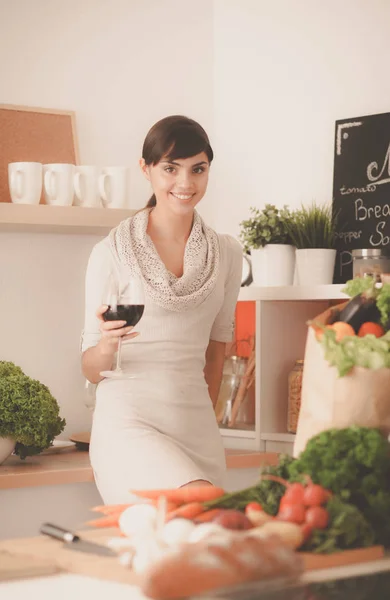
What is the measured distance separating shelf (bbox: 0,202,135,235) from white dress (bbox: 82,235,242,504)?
529mm

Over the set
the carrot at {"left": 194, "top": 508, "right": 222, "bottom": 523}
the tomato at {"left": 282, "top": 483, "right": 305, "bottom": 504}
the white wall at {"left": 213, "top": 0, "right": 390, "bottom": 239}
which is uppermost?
the white wall at {"left": 213, "top": 0, "right": 390, "bottom": 239}

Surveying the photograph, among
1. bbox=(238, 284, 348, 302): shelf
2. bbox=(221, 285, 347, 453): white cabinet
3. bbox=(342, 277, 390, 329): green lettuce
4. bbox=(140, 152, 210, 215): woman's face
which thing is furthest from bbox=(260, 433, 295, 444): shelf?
bbox=(342, 277, 390, 329): green lettuce

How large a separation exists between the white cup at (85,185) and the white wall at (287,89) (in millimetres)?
705

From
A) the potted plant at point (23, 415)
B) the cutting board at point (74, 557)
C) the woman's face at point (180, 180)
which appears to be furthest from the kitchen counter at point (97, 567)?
the potted plant at point (23, 415)

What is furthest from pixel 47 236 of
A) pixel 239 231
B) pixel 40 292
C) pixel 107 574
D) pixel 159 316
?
pixel 107 574

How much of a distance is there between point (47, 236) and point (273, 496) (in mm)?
2277

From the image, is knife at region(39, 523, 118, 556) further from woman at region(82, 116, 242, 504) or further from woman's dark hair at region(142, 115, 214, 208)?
woman's dark hair at region(142, 115, 214, 208)

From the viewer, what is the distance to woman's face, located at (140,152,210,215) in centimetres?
274

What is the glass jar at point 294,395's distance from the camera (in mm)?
3331

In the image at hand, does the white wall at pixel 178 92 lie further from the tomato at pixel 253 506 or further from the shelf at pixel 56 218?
the tomato at pixel 253 506

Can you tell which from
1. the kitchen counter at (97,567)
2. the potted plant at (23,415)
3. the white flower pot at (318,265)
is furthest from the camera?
the white flower pot at (318,265)

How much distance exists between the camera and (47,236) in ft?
11.7

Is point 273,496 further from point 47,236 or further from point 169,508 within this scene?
point 47,236

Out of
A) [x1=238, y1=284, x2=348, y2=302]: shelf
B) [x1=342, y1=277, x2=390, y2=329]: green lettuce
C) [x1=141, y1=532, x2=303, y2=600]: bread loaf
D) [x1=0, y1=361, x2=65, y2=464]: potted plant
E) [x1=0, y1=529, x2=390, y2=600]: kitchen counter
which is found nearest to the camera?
[x1=141, y1=532, x2=303, y2=600]: bread loaf
